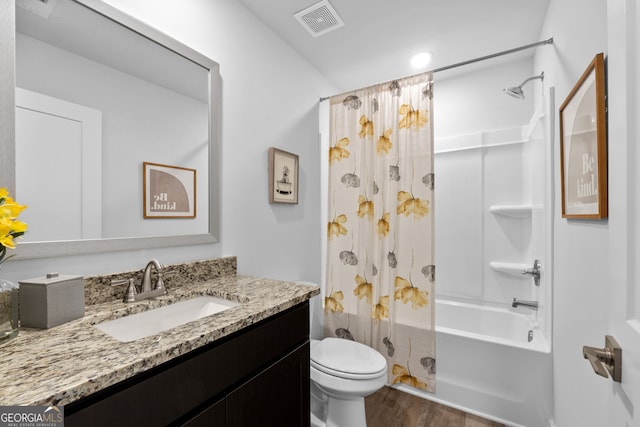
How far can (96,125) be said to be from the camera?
3.49 ft

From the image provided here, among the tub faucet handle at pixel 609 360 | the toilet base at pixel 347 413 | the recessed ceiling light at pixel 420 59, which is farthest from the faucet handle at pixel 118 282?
the recessed ceiling light at pixel 420 59

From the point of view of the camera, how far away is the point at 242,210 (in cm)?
167

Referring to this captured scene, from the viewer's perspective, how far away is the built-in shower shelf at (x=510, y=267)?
2350 mm

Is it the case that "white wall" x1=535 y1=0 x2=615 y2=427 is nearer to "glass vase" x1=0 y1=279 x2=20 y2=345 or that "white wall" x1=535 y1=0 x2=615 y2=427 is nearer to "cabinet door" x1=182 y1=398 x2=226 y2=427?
"cabinet door" x1=182 y1=398 x2=226 y2=427

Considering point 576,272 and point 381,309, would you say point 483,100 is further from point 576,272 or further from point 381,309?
point 381,309

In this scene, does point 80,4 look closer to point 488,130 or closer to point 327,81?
point 327,81

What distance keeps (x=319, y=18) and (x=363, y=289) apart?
1.82m

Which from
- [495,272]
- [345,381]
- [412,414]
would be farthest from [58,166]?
[495,272]

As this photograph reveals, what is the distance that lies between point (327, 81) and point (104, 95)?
1.88m

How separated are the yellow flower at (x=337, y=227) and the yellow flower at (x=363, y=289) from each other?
1.11ft

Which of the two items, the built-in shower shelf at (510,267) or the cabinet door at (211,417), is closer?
the cabinet door at (211,417)

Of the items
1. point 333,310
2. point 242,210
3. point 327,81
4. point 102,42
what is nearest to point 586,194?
point 242,210

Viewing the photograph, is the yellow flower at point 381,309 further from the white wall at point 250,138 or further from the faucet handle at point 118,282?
the faucet handle at point 118,282

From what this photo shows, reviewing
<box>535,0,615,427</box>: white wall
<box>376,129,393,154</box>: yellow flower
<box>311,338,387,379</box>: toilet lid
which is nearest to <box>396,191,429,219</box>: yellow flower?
<box>376,129,393,154</box>: yellow flower
